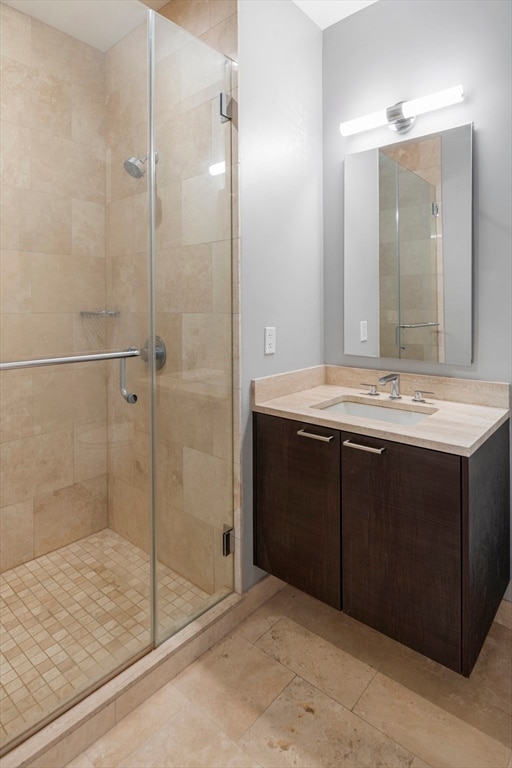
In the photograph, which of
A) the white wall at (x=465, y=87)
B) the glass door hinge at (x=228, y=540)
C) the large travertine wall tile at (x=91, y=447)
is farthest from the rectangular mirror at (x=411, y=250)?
the large travertine wall tile at (x=91, y=447)

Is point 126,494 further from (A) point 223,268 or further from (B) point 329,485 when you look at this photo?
(A) point 223,268

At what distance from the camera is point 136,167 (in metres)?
1.56

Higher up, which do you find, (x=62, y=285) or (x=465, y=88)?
(x=465, y=88)

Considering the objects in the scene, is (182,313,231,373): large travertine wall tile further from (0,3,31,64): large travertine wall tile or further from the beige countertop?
(0,3,31,64): large travertine wall tile

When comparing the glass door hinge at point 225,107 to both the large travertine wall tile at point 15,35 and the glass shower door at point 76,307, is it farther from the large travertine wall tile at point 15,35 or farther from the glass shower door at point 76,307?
the large travertine wall tile at point 15,35

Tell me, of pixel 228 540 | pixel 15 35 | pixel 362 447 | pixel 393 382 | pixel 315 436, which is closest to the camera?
pixel 15 35

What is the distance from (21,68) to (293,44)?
46.3 inches

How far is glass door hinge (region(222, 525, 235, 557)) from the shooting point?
1894 mm

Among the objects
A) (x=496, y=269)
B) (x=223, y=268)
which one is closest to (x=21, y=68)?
(x=223, y=268)

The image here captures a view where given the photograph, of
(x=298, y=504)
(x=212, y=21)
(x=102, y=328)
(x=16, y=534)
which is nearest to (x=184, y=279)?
(x=102, y=328)

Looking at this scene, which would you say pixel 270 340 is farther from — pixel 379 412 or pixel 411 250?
pixel 411 250

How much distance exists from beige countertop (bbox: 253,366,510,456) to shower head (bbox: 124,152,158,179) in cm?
89

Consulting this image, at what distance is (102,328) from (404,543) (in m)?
1.24

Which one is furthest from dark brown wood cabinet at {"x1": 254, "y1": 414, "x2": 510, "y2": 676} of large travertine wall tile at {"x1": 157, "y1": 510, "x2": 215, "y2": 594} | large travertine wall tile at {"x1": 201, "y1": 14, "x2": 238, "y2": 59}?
large travertine wall tile at {"x1": 201, "y1": 14, "x2": 238, "y2": 59}
